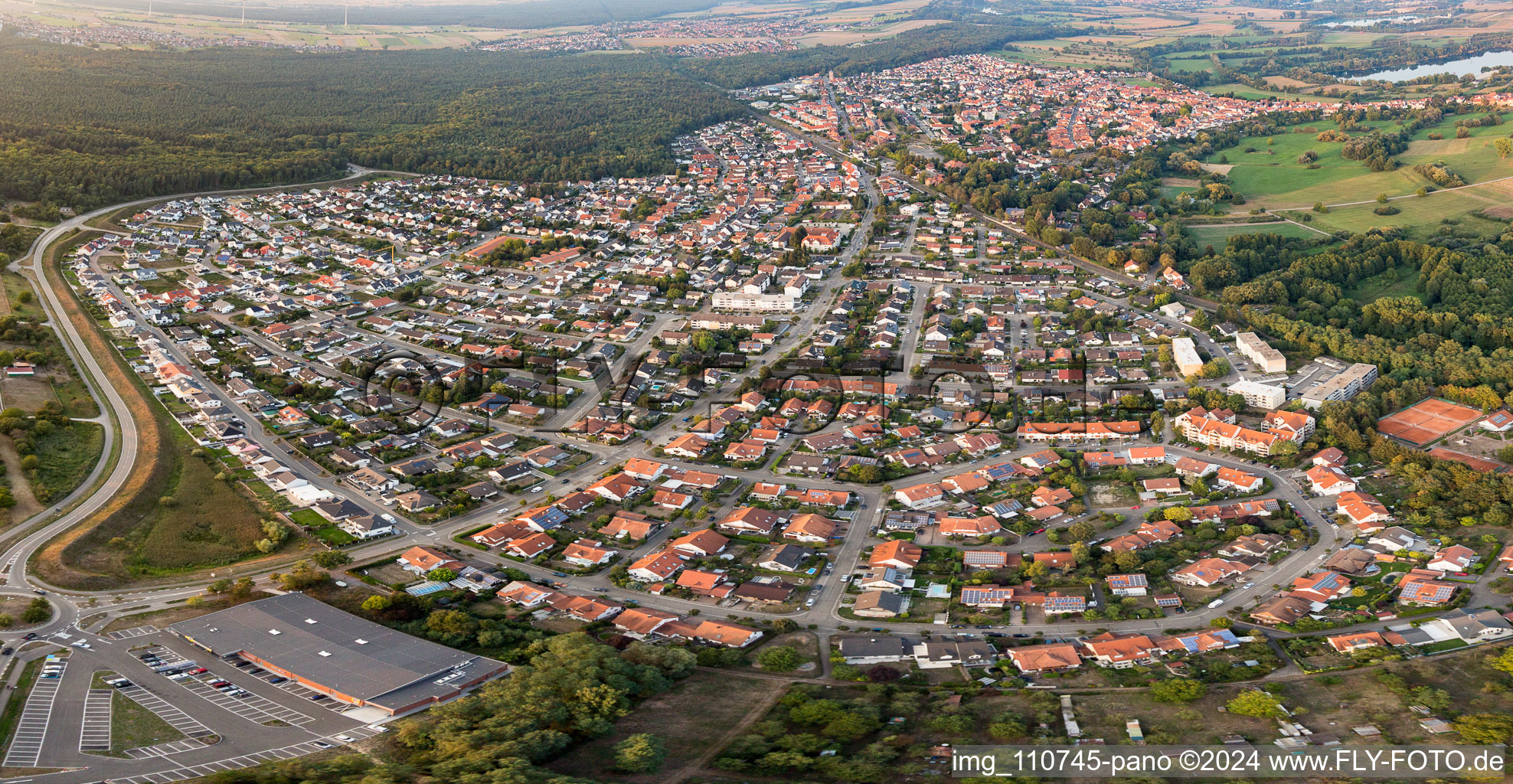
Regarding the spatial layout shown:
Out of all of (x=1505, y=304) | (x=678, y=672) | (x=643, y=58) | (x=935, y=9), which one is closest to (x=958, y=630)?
(x=678, y=672)

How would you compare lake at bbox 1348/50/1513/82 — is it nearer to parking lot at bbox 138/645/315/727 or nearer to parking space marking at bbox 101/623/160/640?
parking lot at bbox 138/645/315/727

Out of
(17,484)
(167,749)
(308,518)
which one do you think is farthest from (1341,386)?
(17,484)

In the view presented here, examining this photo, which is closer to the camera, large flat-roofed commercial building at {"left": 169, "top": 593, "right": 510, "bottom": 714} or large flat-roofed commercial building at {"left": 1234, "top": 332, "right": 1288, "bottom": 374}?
large flat-roofed commercial building at {"left": 169, "top": 593, "right": 510, "bottom": 714}

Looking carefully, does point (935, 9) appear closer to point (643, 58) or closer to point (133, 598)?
point (643, 58)

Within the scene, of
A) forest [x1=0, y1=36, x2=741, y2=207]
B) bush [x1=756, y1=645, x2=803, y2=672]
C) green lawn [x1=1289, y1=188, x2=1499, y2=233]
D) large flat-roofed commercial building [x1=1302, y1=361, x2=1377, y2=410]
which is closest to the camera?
bush [x1=756, y1=645, x2=803, y2=672]

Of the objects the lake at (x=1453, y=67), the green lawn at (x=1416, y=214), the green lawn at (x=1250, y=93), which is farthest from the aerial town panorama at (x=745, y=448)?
the lake at (x=1453, y=67)

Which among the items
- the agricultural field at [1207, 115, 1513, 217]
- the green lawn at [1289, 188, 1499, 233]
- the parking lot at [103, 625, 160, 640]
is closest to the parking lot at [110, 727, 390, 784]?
the parking lot at [103, 625, 160, 640]
